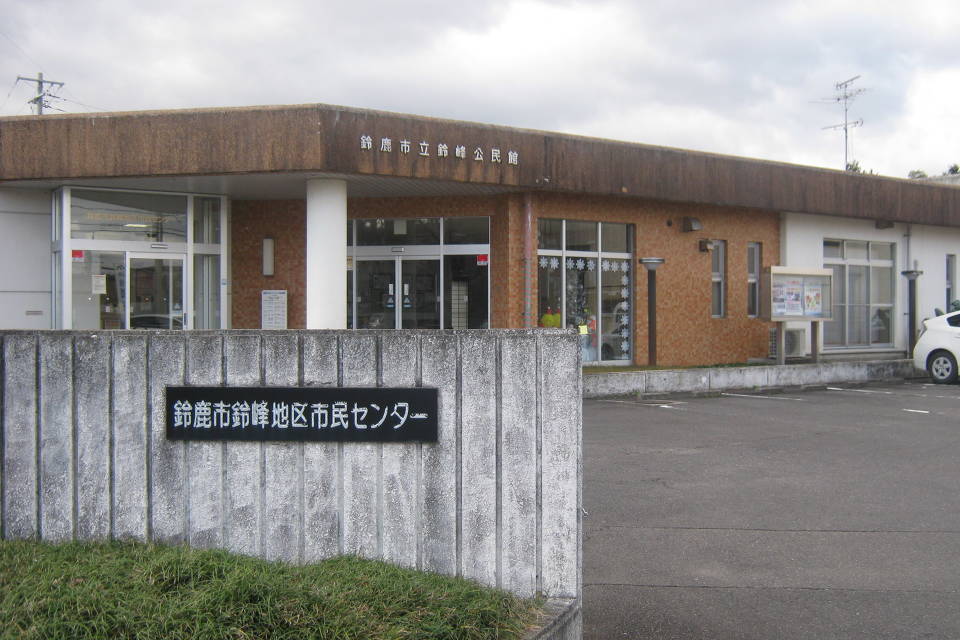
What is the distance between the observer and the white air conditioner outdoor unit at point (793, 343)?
782 inches

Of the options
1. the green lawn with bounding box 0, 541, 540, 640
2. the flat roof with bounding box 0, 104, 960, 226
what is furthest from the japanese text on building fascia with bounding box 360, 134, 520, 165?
the green lawn with bounding box 0, 541, 540, 640

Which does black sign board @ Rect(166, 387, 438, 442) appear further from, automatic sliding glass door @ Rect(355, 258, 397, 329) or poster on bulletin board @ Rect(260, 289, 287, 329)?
automatic sliding glass door @ Rect(355, 258, 397, 329)

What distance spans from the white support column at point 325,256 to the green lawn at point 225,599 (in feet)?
34.8

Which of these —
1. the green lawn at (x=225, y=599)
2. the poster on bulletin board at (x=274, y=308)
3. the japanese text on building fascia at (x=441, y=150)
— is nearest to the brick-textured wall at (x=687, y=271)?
the japanese text on building fascia at (x=441, y=150)

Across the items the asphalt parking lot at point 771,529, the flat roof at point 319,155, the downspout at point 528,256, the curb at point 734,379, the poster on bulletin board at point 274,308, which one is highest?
the flat roof at point 319,155

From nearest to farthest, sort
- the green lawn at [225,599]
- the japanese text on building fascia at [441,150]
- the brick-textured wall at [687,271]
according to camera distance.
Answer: the green lawn at [225,599] < the japanese text on building fascia at [441,150] < the brick-textured wall at [687,271]

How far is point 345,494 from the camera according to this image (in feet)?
13.8

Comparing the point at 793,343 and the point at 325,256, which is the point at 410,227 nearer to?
the point at 325,256

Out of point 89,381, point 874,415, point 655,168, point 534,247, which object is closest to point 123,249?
point 534,247

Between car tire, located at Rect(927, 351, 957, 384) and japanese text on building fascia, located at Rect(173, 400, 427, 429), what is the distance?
54.4 feet

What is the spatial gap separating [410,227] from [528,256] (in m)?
2.60

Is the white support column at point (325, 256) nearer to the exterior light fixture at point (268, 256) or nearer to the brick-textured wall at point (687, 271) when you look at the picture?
the exterior light fixture at point (268, 256)

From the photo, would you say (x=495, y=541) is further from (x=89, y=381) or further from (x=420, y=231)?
(x=420, y=231)

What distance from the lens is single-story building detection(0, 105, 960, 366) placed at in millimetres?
13883
